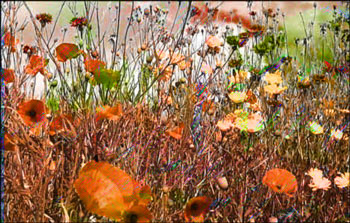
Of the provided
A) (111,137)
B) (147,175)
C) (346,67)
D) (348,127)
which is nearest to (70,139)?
(111,137)

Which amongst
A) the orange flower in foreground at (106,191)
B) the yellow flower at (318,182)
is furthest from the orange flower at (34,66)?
the yellow flower at (318,182)

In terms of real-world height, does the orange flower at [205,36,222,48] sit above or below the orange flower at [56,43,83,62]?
below

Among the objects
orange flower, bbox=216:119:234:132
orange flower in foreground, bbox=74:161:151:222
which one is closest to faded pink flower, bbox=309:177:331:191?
orange flower, bbox=216:119:234:132

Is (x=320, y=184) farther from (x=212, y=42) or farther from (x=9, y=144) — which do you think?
(x=9, y=144)

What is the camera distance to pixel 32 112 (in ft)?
2.67

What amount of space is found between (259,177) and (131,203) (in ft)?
1.42

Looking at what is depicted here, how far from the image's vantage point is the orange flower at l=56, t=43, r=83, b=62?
3.07 ft

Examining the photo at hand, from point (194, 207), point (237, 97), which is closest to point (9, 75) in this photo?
point (194, 207)

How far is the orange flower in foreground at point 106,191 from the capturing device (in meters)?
0.69

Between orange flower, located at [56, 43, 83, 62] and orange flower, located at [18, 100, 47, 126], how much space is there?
19 centimetres

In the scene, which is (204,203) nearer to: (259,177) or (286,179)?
(286,179)

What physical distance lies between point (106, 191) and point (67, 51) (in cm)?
41

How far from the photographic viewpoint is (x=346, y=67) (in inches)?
74.0

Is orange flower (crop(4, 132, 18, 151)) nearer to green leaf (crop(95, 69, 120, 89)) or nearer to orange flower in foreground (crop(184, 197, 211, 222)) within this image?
green leaf (crop(95, 69, 120, 89))
